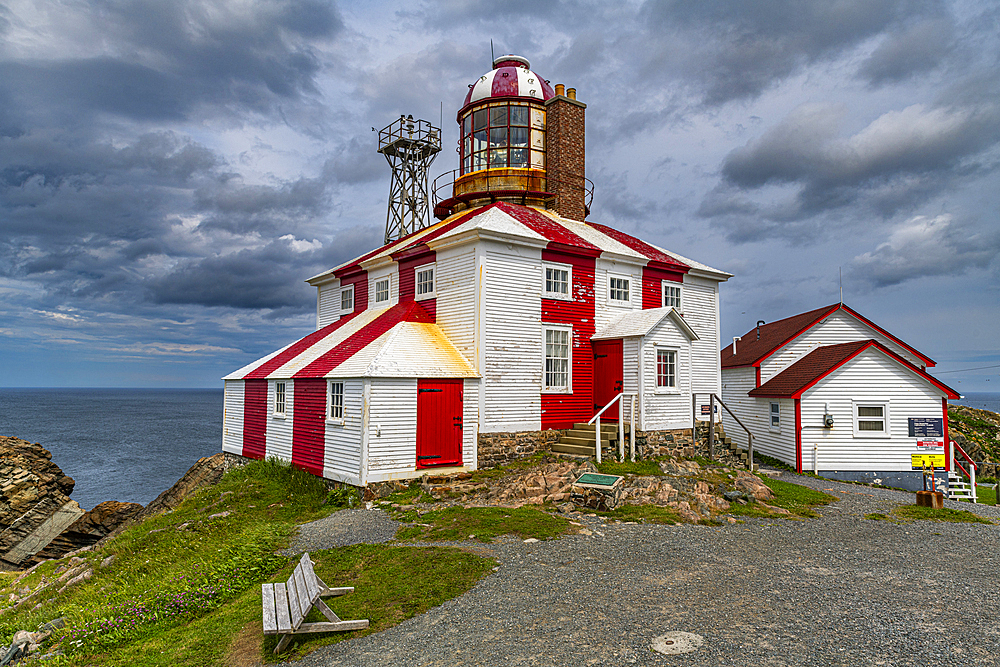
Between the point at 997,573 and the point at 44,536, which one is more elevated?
the point at 997,573

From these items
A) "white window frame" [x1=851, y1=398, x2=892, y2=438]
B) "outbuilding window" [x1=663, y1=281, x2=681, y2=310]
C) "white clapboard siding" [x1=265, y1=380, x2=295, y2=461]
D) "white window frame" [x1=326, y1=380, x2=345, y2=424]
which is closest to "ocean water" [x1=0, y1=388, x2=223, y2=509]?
"white clapboard siding" [x1=265, y1=380, x2=295, y2=461]

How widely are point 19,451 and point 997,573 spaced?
1228 inches

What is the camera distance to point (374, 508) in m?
13.8

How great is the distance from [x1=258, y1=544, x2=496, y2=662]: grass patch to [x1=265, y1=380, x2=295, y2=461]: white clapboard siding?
8.68 metres

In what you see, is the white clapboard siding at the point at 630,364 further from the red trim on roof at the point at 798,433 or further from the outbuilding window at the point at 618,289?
the red trim on roof at the point at 798,433

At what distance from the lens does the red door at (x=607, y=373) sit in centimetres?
1892

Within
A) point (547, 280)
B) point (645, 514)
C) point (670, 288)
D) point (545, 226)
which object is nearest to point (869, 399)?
point (670, 288)

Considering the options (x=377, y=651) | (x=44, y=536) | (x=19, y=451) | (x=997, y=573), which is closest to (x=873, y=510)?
(x=997, y=573)

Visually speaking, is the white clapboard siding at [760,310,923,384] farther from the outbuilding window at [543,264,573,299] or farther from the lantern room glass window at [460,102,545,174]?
the lantern room glass window at [460,102,545,174]

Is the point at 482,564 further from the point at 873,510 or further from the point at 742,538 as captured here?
the point at 873,510

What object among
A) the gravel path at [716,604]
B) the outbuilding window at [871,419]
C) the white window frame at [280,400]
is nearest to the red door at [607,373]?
the gravel path at [716,604]

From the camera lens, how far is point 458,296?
1827 centimetres

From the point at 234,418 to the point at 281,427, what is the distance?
4828mm

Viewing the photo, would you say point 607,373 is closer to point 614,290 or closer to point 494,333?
point 614,290
